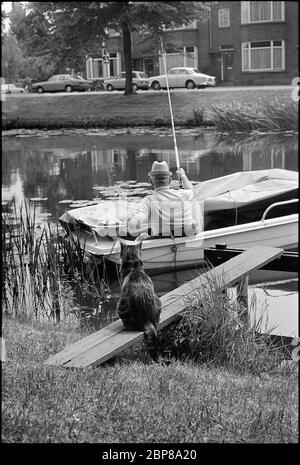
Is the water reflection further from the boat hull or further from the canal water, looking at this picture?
the boat hull

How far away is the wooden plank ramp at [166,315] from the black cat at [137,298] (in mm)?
71

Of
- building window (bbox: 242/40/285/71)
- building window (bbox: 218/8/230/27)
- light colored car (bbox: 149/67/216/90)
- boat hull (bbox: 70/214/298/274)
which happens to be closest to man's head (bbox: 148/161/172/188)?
boat hull (bbox: 70/214/298/274)

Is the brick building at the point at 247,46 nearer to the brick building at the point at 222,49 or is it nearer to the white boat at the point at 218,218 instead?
the brick building at the point at 222,49

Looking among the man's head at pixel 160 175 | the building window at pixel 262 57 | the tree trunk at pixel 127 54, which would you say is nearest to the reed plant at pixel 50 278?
the man's head at pixel 160 175

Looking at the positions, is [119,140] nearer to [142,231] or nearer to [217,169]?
[217,169]

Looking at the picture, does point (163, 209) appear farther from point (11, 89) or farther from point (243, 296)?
point (11, 89)

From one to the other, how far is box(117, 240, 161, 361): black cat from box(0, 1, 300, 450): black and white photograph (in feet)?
0.03

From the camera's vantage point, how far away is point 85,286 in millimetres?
6012

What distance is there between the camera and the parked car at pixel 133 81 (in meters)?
5.12

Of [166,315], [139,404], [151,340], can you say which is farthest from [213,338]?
[139,404]

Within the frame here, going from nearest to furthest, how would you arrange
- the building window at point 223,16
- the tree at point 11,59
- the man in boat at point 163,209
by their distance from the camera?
1. the tree at point 11,59
2. the man in boat at point 163,209
3. the building window at point 223,16
